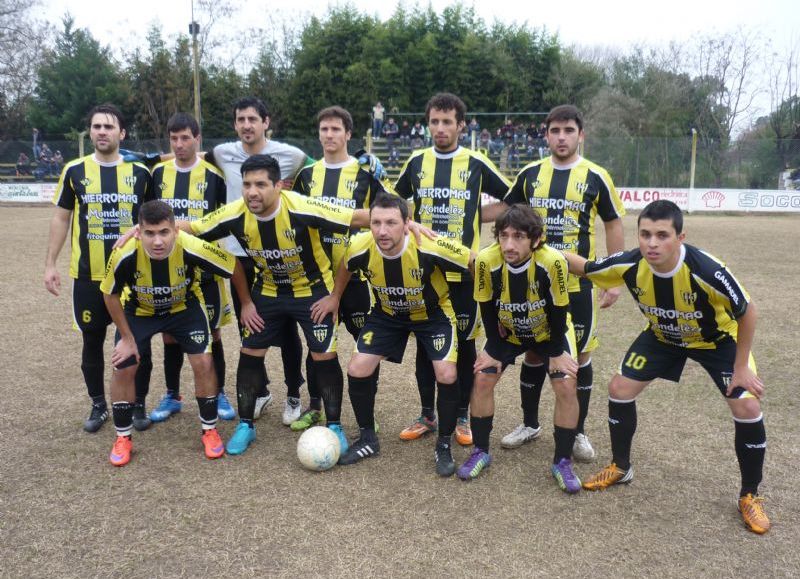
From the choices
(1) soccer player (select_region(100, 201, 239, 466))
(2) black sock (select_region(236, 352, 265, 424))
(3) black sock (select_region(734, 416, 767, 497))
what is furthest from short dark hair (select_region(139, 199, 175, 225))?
(3) black sock (select_region(734, 416, 767, 497))

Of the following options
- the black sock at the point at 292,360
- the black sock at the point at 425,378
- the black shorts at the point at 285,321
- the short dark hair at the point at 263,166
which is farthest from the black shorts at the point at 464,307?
the short dark hair at the point at 263,166

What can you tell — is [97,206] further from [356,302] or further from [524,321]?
[524,321]

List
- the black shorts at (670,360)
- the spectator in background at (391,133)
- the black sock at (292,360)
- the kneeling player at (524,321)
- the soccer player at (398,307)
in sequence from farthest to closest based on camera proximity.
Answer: the spectator in background at (391,133)
the black sock at (292,360)
the soccer player at (398,307)
the kneeling player at (524,321)
the black shorts at (670,360)

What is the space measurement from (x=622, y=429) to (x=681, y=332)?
0.71 m

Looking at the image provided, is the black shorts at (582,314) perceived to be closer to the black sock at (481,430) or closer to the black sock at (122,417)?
the black sock at (481,430)

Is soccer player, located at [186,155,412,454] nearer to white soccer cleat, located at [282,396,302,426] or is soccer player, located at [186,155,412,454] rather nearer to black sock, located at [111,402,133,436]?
white soccer cleat, located at [282,396,302,426]

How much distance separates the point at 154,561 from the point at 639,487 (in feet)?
9.33

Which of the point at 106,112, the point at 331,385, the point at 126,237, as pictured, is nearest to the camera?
the point at 126,237

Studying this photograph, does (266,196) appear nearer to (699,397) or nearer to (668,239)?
(668,239)

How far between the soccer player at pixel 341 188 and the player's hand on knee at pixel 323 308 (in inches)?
14.4

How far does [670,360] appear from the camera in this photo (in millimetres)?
3814

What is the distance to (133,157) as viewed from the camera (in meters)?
4.87

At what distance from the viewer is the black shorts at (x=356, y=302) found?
482 centimetres

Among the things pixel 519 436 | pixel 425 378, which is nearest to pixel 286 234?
pixel 425 378
